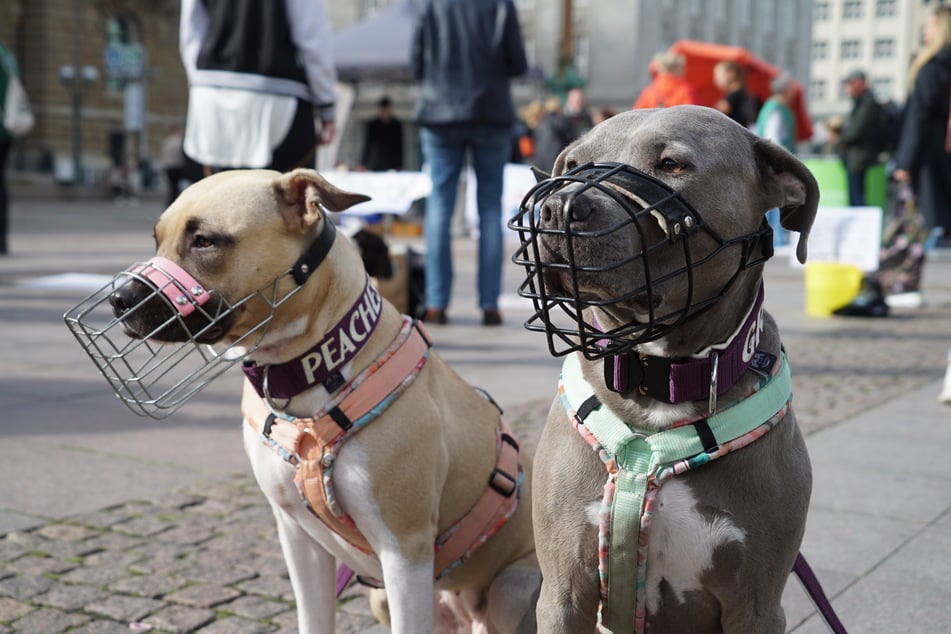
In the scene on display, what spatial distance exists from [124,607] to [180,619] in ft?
0.55

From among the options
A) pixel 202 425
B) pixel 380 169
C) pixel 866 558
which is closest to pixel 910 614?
pixel 866 558

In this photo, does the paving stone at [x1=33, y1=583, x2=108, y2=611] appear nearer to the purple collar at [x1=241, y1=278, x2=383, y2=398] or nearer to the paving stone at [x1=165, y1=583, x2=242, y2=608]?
the paving stone at [x1=165, y1=583, x2=242, y2=608]

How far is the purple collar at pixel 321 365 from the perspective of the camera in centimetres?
247

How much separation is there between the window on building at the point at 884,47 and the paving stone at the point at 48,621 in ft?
Result: 311

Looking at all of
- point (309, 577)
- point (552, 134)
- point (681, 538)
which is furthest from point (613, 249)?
point (552, 134)

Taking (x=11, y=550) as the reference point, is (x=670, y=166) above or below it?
above

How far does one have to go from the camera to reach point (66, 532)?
3.37 metres

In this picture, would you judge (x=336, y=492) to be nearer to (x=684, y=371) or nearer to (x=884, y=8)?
(x=684, y=371)

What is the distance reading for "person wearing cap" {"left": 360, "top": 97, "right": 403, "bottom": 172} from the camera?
51.1ft

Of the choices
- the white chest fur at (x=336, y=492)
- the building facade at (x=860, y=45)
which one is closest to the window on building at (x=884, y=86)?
the building facade at (x=860, y=45)

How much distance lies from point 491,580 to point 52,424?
104 inches

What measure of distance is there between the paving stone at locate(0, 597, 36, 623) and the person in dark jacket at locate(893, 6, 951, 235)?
6393 millimetres

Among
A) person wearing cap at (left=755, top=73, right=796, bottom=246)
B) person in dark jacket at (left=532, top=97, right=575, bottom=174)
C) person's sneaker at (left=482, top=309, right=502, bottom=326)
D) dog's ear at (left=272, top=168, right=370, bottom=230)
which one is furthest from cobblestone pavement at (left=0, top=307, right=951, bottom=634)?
person in dark jacket at (left=532, top=97, right=575, bottom=174)

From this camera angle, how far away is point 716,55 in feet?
51.7
